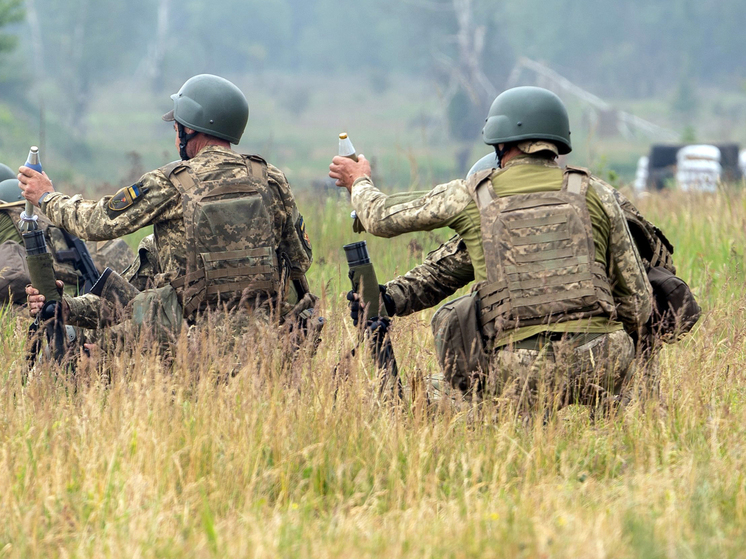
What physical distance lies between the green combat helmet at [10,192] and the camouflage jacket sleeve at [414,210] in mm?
2852

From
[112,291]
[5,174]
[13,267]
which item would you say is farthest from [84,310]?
[5,174]

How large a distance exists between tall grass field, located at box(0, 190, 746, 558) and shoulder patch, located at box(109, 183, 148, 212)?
2.36ft

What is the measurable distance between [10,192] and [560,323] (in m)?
3.80

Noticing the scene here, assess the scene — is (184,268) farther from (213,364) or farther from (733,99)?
(733,99)

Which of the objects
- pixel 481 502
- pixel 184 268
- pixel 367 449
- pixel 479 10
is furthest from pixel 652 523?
pixel 479 10

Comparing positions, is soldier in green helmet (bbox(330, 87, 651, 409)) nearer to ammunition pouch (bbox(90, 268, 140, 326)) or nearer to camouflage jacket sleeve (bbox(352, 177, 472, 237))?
camouflage jacket sleeve (bbox(352, 177, 472, 237))

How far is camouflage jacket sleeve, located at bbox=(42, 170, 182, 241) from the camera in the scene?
4758 mm

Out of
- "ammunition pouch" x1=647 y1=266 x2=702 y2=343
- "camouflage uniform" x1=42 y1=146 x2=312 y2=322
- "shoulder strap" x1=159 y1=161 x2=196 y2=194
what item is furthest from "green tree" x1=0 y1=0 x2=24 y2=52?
"ammunition pouch" x1=647 y1=266 x2=702 y2=343

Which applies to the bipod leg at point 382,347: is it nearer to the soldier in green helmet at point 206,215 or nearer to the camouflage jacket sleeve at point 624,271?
the soldier in green helmet at point 206,215

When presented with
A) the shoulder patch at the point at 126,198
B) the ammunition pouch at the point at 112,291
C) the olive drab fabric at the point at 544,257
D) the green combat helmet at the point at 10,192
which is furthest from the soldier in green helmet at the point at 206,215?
the green combat helmet at the point at 10,192

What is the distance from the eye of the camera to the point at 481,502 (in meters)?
3.44

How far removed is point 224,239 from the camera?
190 inches

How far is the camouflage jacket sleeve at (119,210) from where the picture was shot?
15.6 ft

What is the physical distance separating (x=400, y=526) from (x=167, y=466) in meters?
0.93
